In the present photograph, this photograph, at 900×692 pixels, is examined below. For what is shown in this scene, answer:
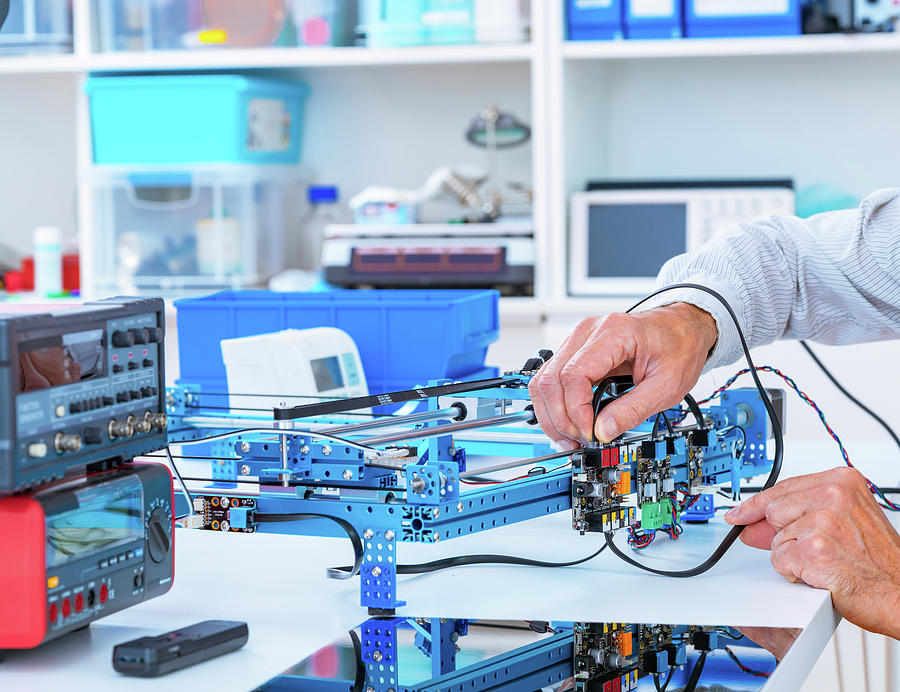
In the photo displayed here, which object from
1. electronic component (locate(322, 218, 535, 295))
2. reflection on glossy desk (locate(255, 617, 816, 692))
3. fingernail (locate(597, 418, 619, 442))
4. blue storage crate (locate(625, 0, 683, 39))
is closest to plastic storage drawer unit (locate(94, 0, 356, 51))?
electronic component (locate(322, 218, 535, 295))

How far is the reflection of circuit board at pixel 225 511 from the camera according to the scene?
35.1 inches

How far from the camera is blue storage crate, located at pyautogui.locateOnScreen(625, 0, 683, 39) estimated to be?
2420 millimetres

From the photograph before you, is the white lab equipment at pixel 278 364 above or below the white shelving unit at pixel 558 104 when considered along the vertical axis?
below

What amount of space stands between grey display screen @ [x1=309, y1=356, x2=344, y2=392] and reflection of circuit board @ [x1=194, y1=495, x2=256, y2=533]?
0.52m

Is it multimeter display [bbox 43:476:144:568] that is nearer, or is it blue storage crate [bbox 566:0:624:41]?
multimeter display [bbox 43:476:144:568]

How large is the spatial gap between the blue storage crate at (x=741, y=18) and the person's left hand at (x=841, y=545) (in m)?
1.68

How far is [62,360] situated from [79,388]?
0.02 m

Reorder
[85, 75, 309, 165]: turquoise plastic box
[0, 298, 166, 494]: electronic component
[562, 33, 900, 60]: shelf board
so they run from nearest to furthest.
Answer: [0, 298, 166, 494]: electronic component → [562, 33, 900, 60]: shelf board → [85, 75, 309, 165]: turquoise plastic box

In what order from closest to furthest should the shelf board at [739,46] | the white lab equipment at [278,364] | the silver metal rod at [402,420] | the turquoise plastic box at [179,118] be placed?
the silver metal rod at [402,420], the white lab equipment at [278,364], the shelf board at [739,46], the turquoise plastic box at [179,118]

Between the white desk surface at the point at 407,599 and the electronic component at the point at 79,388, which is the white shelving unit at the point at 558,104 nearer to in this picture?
the white desk surface at the point at 407,599

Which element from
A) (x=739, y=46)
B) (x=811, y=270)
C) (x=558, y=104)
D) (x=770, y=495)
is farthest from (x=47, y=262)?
(x=770, y=495)

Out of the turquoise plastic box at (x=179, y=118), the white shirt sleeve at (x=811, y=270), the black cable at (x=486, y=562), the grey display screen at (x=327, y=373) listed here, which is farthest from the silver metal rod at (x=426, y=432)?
the turquoise plastic box at (x=179, y=118)

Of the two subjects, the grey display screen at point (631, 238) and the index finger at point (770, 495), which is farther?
the grey display screen at point (631, 238)

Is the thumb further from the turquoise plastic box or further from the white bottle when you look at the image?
the white bottle
